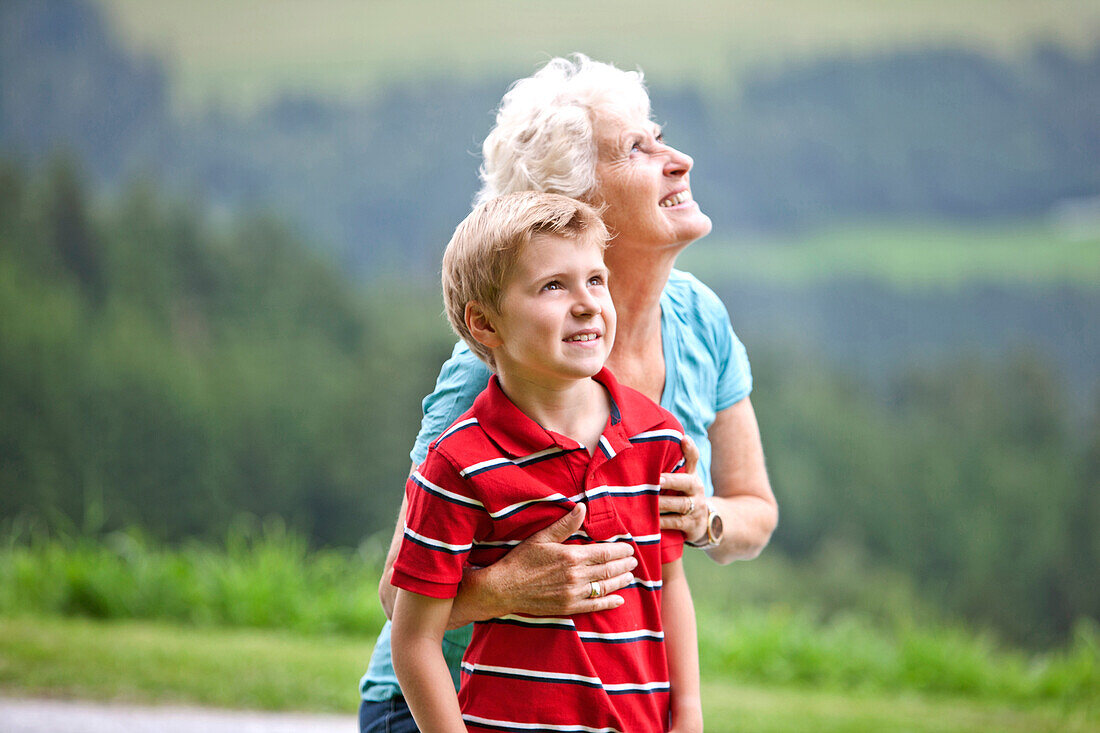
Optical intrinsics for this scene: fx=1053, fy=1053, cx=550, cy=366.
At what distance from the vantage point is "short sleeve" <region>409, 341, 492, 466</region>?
5.90 feet

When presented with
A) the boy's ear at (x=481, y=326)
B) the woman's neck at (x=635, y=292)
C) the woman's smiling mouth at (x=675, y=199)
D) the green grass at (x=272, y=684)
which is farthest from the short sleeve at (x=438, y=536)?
the green grass at (x=272, y=684)

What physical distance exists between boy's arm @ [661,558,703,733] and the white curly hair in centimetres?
73

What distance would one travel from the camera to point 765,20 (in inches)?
292

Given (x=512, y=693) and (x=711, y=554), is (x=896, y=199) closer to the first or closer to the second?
(x=711, y=554)

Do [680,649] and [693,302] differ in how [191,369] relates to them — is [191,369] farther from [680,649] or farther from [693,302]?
[680,649]

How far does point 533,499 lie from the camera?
148cm

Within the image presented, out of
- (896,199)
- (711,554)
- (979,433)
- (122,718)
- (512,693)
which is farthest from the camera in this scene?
(896,199)

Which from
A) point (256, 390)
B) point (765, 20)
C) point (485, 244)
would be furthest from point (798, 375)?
point (485, 244)

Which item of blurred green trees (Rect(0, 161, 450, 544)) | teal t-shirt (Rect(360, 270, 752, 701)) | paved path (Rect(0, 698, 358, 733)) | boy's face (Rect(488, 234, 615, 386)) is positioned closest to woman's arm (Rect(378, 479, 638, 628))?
boy's face (Rect(488, 234, 615, 386))

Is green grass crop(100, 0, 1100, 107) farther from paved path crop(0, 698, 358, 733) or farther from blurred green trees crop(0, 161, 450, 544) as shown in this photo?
paved path crop(0, 698, 358, 733)

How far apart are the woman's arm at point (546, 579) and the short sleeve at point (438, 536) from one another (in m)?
0.05

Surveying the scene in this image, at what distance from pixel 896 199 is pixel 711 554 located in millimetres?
5631

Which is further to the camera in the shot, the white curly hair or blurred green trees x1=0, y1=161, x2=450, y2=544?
blurred green trees x1=0, y1=161, x2=450, y2=544

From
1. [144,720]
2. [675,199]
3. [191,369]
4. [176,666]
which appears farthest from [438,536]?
[191,369]
